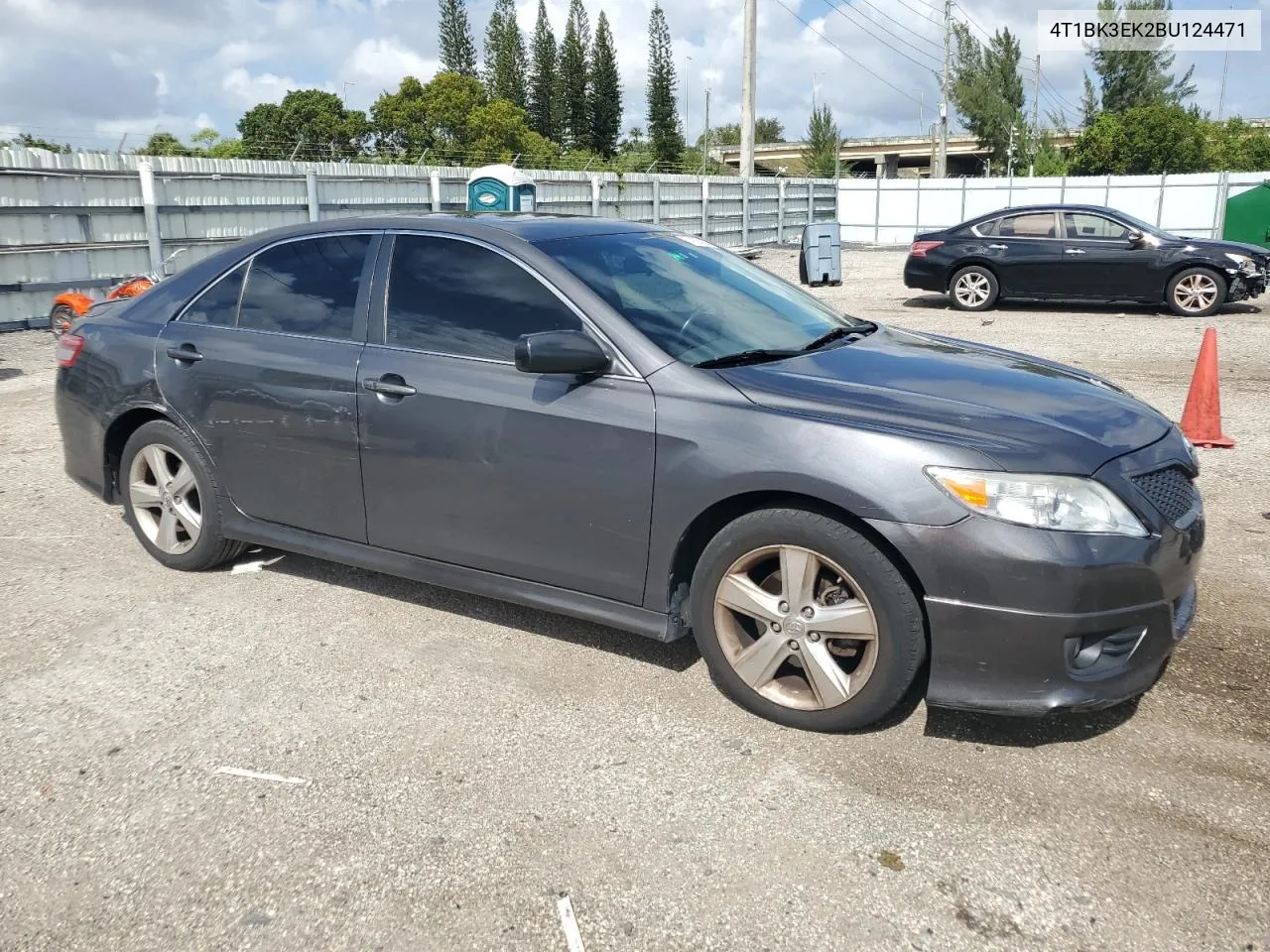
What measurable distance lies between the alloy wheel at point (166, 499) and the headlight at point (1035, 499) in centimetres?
329

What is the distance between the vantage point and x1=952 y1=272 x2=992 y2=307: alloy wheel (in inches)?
613

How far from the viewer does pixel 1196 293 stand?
14453mm

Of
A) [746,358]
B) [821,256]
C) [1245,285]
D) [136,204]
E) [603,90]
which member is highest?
[603,90]

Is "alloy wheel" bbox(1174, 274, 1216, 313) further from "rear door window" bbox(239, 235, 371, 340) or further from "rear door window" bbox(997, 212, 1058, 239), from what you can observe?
"rear door window" bbox(239, 235, 371, 340)

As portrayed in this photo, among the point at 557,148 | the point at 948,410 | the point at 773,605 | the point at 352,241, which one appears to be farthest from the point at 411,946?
the point at 557,148

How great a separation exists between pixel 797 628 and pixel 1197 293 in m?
13.5

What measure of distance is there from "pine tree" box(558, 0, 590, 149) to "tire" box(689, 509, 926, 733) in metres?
87.5

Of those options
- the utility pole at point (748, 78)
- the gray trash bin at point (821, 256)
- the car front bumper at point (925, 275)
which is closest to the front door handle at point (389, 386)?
the car front bumper at point (925, 275)

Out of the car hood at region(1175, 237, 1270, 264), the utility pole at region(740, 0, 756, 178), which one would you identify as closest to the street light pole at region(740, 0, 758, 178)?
the utility pole at region(740, 0, 756, 178)

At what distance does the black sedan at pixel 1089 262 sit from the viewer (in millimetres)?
14359

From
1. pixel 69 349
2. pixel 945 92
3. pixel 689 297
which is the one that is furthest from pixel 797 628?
pixel 945 92

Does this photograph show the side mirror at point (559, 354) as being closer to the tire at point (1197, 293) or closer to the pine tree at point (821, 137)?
the tire at point (1197, 293)

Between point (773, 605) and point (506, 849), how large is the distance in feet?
3.59

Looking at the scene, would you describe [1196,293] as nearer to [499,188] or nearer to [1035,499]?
[499,188]
